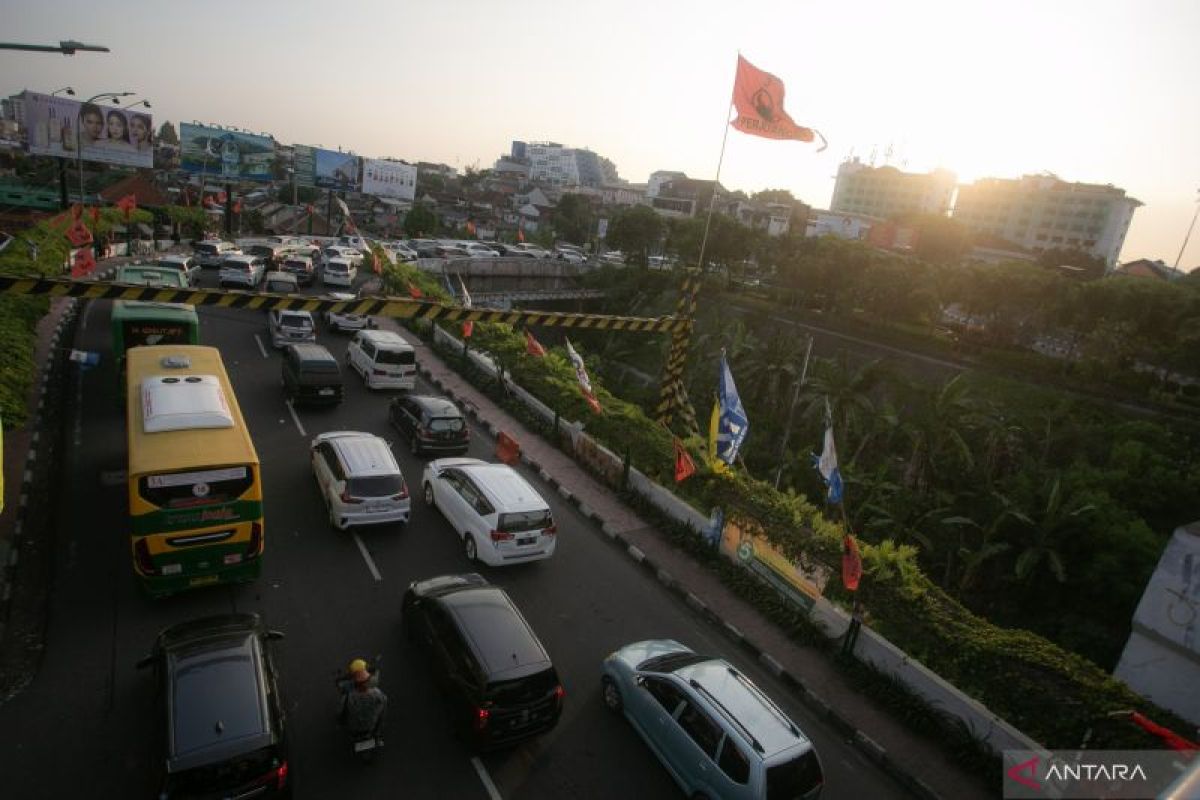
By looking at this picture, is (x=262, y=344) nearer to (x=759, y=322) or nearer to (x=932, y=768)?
(x=932, y=768)

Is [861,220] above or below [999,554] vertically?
above

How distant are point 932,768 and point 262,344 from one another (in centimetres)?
2452

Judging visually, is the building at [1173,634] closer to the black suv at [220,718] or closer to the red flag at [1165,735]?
the red flag at [1165,735]

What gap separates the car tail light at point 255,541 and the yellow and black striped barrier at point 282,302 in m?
4.07

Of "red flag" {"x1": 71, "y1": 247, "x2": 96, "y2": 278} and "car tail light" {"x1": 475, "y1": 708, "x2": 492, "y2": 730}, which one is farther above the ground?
"red flag" {"x1": 71, "y1": 247, "x2": 96, "y2": 278}

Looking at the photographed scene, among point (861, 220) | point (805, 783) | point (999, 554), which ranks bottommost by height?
point (999, 554)

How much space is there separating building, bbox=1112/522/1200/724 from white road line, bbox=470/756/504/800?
11763mm

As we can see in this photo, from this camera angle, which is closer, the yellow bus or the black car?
the yellow bus

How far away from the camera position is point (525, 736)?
8.82m

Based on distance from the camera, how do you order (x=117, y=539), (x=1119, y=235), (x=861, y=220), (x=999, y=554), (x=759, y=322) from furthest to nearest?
(x=861, y=220), (x=1119, y=235), (x=759, y=322), (x=999, y=554), (x=117, y=539)

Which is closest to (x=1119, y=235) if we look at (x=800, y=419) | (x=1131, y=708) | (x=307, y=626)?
(x=800, y=419)

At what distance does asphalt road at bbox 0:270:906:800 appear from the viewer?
819 cm

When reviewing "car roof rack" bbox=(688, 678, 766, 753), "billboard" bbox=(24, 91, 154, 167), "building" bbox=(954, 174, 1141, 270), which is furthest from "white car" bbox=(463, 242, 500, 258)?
"building" bbox=(954, 174, 1141, 270)

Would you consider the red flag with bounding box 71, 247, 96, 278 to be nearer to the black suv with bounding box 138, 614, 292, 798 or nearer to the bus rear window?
the bus rear window
